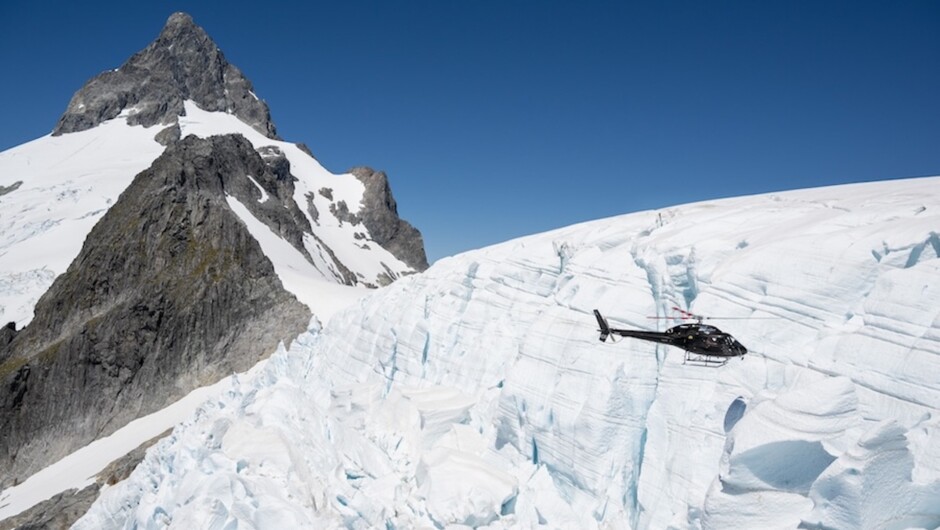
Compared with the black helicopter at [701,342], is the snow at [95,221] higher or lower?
higher

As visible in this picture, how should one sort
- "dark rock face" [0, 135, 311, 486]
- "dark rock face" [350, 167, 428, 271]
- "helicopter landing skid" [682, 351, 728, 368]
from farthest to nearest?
"dark rock face" [350, 167, 428, 271], "dark rock face" [0, 135, 311, 486], "helicopter landing skid" [682, 351, 728, 368]

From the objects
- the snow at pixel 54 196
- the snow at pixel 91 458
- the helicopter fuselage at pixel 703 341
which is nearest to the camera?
the helicopter fuselage at pixel 703 341

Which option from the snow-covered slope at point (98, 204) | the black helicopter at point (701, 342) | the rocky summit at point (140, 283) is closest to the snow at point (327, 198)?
the snow-covered slope at point (98, 204)

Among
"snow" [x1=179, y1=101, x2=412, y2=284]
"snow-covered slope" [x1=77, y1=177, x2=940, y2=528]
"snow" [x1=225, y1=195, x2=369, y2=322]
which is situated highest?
"snow" [x1=179, y1=101, x2=412, y2=284]

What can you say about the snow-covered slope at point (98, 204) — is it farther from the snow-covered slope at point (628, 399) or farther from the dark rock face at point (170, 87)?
the snow-covered slope at point (628, 399)

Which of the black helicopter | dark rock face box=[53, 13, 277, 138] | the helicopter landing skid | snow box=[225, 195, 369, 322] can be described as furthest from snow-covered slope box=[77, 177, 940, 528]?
dark rock face box=[53, 13, 277, 138]

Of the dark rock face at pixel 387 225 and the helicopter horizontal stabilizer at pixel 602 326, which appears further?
the dark rock face at pixel 387 225

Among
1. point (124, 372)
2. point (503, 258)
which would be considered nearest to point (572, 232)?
point (503, 258)

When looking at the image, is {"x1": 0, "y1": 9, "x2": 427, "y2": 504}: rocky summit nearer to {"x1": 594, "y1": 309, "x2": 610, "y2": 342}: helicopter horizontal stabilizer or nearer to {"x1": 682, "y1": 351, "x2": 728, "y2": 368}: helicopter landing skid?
{"x1": 594, "y1": 309, "x2": 610, "y2": 342}: helicopter horizontal stabilizer
